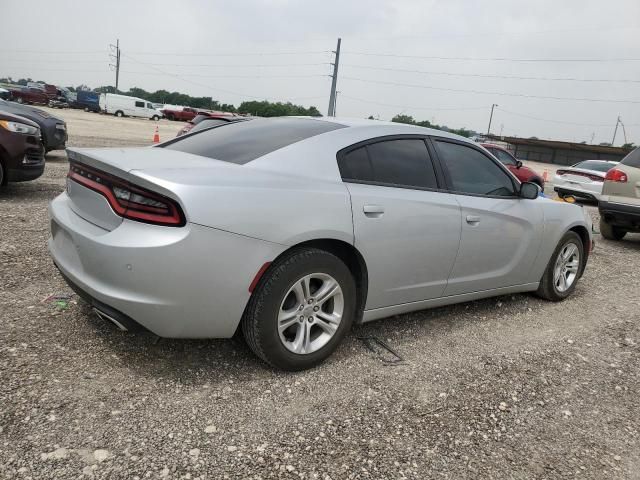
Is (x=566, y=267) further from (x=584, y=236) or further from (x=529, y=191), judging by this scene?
(x=529, y=191)

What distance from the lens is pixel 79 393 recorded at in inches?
102

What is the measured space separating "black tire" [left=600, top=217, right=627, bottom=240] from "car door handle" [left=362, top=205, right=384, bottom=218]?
22.6ft

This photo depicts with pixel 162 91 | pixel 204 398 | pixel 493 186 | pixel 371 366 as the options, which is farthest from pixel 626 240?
pixel 162 91

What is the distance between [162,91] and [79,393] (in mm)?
118606

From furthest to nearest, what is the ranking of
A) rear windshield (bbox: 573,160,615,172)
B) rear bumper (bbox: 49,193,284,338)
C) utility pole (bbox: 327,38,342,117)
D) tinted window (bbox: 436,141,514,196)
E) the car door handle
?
1. utility pole (bbox: 327,38,342,117)
2. rear windshield (bbox: 573,160,615,172)
3. tinted window (bbox: 436,141,514,196)
4. the car door handle
5. rear bumper (bbox: 49,193,284,338)

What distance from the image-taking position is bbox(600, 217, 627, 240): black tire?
8.53 meters

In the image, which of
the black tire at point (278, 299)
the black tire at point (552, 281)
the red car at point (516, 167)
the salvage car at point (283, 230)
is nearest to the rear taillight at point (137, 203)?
the salvage car at point (283, 230)

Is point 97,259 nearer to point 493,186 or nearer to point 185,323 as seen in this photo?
point 185,323

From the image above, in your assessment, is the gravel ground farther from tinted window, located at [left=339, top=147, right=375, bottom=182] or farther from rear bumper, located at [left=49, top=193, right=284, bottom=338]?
tinted window, located at [left=339, top=147, right=375, bottom=182]

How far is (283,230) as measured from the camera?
8.80ft

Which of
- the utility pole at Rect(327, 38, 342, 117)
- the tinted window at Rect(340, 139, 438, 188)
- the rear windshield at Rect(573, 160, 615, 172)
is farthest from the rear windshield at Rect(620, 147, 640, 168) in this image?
the utility pole at Rect(327, 38, 342, 117)

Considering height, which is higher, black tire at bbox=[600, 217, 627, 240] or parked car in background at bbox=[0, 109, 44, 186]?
parked car in background at bbox=[0, 109, 44, 186]

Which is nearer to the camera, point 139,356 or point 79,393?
point 79,393

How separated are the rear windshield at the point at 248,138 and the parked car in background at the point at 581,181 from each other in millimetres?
11910
